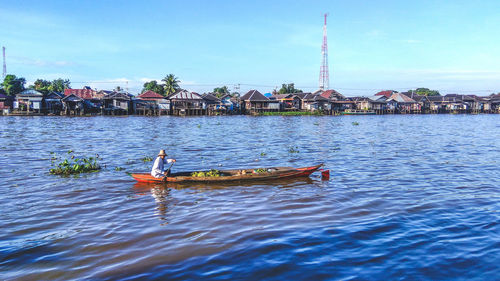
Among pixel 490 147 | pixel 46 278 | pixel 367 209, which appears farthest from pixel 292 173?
pixel 490 147

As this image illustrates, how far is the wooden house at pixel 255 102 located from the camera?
253 feet

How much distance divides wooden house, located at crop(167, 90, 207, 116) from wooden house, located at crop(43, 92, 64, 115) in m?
20.2

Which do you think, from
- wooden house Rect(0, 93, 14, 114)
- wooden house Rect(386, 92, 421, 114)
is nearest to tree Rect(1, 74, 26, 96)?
wooden house Rect(0, 93, 14, 114)

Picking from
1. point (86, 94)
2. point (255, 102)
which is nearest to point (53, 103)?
point (86, 94)

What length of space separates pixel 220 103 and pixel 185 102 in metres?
8.85

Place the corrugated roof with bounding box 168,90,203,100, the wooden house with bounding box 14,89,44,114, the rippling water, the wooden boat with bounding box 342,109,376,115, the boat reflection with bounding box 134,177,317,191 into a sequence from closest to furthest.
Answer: the rippling water, the boat reflection with bounding box 134,177,317,191, the wooden house with bounding box 14,89,44,114, the corrugated roof with bounding box 168,90,203,100, the wooden boat with bounding box 342,109,376,115

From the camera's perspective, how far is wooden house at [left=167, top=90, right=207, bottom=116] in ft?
229

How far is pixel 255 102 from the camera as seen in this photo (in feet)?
256

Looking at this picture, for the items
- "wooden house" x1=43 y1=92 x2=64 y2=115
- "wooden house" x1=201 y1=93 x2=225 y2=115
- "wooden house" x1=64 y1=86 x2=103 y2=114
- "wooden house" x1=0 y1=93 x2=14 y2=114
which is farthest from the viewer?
"wooden house" x1=201 y1=93 x2=225 y2=115

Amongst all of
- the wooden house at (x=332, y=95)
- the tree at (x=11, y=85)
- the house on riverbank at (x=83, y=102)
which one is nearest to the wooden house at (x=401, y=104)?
the wooden house at (x=332, y=95)

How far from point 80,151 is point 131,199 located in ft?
37.9

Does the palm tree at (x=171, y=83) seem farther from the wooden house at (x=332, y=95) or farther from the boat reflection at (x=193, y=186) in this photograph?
the boat reflection at (x=193, y=186)

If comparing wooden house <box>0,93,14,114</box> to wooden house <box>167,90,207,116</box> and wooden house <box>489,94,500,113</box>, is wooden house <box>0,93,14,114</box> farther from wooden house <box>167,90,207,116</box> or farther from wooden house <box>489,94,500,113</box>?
wooden house <box>489,94,500,113</box>

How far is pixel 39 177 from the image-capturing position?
13109mm
